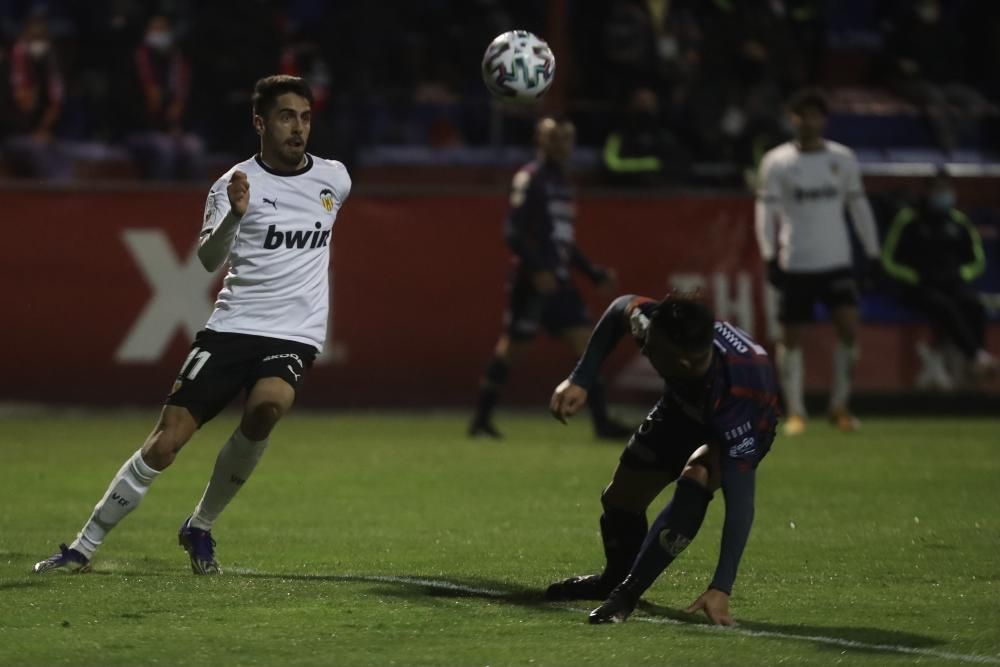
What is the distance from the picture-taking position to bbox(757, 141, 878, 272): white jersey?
1412cm

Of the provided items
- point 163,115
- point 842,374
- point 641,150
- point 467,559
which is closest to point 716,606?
point 467,559

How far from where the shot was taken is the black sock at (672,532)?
254 inches

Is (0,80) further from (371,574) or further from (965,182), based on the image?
(371,574)

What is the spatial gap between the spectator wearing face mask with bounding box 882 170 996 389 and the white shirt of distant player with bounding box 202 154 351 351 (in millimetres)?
9528

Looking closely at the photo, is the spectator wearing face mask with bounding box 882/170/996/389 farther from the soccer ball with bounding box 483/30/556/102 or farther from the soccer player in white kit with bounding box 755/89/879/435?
the soccer ball with bounding box 483/30/556/102

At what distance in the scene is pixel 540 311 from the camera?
14.0m

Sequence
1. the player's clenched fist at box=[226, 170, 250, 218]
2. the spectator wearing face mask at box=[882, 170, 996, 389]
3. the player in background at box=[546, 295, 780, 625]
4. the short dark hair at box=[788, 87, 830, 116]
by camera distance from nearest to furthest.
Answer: the player in background at box=[546, 295, 780, 625] → the player's clenched fist at box=[226, 170, 250, 218] → the short dark hair at box=[788, 87, 830, 116] → the spectator wearing face mask at box=[882, 170, 996, 389]

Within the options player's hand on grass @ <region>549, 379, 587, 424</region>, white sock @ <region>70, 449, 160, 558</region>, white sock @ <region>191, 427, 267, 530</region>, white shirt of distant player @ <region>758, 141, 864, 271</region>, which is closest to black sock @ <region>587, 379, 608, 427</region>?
white shirt of distant player @ <region>758, 141, 864, 271</region>

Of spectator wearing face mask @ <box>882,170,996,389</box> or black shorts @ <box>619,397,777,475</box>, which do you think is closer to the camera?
black shorts @ <box>619,397,777,475</box>

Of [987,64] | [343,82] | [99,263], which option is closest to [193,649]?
[99,263]

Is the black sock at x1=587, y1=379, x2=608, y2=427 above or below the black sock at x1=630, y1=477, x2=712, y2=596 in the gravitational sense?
below

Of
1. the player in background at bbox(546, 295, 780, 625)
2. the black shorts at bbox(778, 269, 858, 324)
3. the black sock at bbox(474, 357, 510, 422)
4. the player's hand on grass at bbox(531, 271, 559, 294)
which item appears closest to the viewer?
the player in background at bbox(546, 295, 780, 625)

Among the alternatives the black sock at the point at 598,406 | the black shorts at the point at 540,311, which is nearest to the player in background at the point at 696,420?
the black sock at the point at 598,406

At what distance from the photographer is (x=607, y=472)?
11969mm
